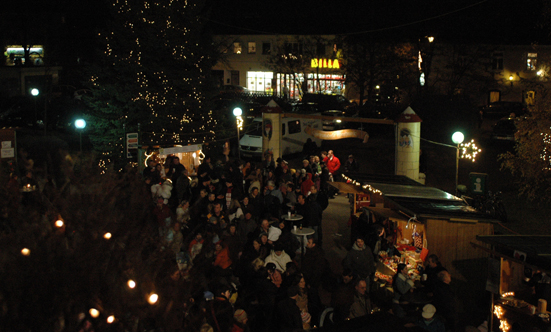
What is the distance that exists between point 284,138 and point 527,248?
1762 cm

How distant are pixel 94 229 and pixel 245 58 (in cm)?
5053

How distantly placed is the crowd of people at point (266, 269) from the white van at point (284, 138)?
1056 cm

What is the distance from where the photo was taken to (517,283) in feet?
32.5

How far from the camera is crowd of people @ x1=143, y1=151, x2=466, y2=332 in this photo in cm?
723

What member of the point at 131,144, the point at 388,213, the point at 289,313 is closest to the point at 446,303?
the point at 289,313

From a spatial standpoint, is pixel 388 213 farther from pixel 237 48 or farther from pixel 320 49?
pixel 237 48

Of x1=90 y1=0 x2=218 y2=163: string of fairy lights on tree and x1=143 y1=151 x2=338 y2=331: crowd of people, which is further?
x1=90 y1=0 x2=218 y2=163: string of fairy lights on tree

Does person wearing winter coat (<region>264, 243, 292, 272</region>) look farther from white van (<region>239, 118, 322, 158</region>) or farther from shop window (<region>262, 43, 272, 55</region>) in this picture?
shop window (<region>262, 43, 272, 55</region>)

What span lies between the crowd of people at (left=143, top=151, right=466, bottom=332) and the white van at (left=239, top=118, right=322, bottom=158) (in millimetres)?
10557

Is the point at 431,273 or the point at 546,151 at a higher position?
the point at 546,151

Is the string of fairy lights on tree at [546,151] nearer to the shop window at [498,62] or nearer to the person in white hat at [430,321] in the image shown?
the person in white hat at [430,321]

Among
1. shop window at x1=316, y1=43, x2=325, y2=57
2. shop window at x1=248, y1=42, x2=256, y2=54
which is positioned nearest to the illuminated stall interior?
shop window at x1=248, y1=42, x2=256, y2=54

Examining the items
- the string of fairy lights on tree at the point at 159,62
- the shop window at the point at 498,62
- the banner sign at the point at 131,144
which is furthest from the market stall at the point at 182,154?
the shop window at the point at 498,62

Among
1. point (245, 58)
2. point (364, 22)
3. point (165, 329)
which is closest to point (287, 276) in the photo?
point (165, 329)
